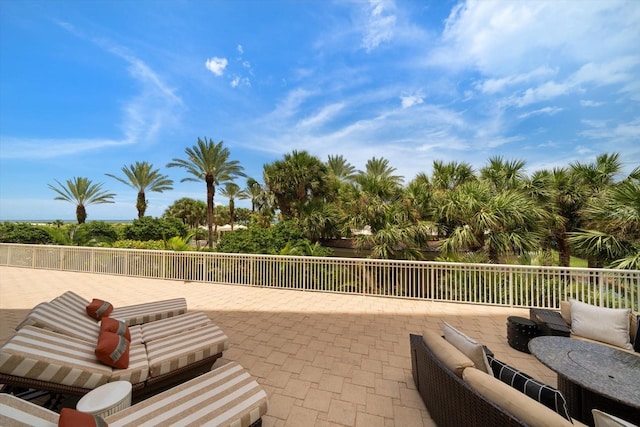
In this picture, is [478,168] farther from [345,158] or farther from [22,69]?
[22,69]

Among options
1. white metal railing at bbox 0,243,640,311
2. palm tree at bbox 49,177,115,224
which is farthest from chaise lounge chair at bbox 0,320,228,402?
palm tree at bbox 49,177,115,224

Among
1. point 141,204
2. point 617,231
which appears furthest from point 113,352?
point 141,204

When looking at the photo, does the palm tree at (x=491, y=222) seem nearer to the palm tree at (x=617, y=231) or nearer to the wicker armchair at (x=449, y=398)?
the palm tree at (x=617, y=231)

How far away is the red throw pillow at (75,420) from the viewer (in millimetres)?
1220

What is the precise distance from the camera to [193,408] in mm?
1723

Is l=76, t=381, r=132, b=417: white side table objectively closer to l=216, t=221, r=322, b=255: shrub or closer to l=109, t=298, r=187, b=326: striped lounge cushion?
l=109, t=298, r=187, b=326: striped lounge cushion

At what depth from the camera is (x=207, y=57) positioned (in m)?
9.62

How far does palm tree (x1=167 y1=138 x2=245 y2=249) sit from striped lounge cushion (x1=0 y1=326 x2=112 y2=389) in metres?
Answer: 14.5

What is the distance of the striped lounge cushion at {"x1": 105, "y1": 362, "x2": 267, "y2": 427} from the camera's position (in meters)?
1.59

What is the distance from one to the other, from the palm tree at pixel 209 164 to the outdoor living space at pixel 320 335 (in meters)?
10.2

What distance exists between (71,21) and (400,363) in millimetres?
11604

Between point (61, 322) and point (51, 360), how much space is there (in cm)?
94

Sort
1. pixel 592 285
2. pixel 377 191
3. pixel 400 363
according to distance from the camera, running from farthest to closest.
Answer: pixel 377 191, pixel 592 285, pixel 400 363

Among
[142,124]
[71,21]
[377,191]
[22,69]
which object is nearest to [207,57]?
[71,21]
